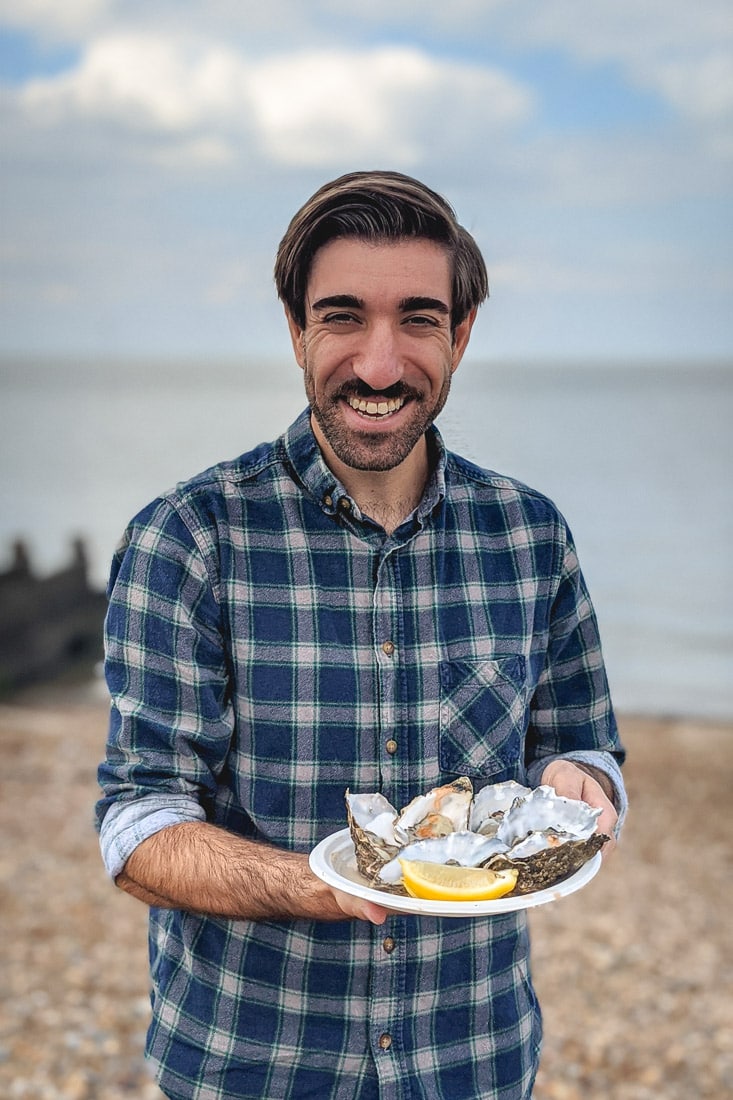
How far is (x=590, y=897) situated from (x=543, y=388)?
20.2 metres

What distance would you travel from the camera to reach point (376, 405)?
1.82 metres

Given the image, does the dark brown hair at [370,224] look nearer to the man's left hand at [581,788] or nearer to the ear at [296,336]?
the ear at [296,336]

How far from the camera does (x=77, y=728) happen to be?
9.20 metres

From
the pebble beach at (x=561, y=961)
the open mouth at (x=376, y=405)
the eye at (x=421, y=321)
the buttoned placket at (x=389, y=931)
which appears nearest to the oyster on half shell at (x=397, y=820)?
the buttoned placket at (x=389, y=931)

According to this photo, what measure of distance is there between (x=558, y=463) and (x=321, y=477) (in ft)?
59.0

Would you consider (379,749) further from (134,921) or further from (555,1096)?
(134,921)

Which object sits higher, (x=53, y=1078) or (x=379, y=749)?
(x=379, y=749)

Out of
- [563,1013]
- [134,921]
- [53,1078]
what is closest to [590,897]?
[563,1013]

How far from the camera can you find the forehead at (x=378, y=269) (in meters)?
1.79

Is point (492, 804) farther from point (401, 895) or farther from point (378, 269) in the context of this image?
point (378, 269)

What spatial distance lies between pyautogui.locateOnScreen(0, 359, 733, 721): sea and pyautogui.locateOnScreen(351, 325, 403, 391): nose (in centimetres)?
29

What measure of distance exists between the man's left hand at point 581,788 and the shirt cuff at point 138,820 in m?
0.60

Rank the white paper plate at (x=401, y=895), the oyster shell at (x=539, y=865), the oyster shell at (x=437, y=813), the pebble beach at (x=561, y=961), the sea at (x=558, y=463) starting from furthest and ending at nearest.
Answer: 1. the sea at (x=558, y=463)
2. the pebble beach at (x=561, y=961)
3. the oyster shell at (x=437, y=813)
4. the oyster shell at (x=539, y=865)
5. the white paper plate at (x=401, y=895)

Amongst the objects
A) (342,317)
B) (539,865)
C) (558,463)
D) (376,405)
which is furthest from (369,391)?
(558,463)
